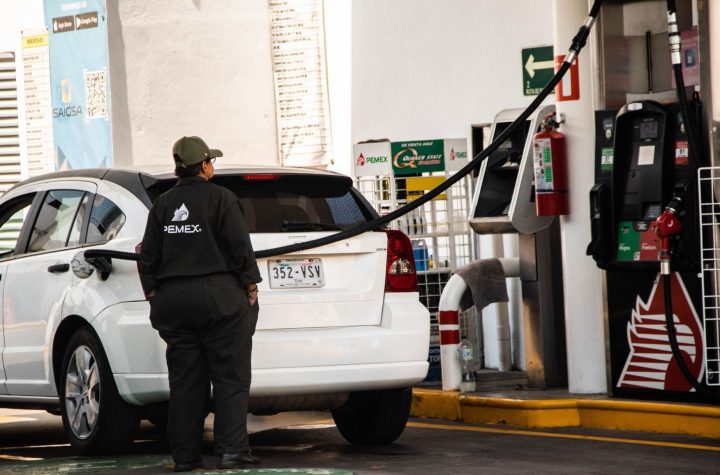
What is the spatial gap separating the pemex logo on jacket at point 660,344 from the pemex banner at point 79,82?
805 cm

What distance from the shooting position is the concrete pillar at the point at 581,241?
31.1 ft

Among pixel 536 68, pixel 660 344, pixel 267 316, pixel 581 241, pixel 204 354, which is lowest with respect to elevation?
pixel 660 344

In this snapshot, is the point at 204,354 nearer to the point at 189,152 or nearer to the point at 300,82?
the point at 189,152

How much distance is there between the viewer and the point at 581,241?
31.3 ft

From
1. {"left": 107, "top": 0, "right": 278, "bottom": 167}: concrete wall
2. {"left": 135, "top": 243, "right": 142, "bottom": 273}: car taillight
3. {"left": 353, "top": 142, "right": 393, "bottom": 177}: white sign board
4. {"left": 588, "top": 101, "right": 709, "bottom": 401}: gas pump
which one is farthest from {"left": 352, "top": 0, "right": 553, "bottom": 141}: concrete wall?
{"left": 135, "top": 243, "right": 142, "bottom": 273}: car taillight

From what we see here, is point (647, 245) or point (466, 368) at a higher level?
point (647, 245)

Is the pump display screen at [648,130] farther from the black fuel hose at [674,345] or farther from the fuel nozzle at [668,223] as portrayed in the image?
the black fuel hose at [674,345]

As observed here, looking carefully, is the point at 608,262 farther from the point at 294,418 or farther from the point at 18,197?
the point at 18,197

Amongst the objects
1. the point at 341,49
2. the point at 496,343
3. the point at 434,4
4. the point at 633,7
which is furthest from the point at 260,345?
the point at 341,49

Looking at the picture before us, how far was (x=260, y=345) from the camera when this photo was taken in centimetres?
739

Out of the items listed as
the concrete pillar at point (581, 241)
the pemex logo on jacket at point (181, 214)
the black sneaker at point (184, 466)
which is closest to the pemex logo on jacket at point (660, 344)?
the concrete pillar at point (581, 241)

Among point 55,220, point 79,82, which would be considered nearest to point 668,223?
point 55,220

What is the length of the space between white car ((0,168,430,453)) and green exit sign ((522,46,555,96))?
14.2 ft

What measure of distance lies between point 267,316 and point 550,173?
2780 mm
